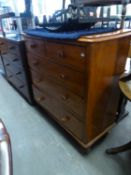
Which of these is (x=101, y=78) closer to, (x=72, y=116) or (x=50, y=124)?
(x=72, y=116)

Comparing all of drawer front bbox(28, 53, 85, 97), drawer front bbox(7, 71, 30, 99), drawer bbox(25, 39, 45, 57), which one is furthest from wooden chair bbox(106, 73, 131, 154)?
drawer front bbox(7, 71, 30, 99)

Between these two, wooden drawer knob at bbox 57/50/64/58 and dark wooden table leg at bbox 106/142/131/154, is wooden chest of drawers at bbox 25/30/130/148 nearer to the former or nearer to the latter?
wooden drawer knob at bbox 57/50/64/58

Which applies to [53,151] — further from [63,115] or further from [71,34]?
[71,34]

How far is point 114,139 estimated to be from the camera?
1366 mm

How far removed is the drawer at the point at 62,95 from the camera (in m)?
1.06

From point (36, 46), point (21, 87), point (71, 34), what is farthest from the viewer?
point (21, 87)

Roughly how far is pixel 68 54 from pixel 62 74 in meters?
0.19

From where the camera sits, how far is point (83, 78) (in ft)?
3.00

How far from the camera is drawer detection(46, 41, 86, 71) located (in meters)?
0.86

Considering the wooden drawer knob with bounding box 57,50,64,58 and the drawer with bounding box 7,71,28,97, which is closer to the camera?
the wooden drawer knob with bounding box 57,50,64,58

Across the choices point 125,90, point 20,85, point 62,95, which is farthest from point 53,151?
point 20,85

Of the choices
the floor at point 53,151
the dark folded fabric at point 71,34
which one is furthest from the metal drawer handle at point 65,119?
the dark folded fabric at point 71,34

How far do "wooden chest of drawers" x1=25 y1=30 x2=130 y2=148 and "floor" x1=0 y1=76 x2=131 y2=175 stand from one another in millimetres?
146

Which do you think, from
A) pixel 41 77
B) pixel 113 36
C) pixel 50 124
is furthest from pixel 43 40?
pixel 50 124
